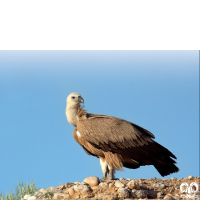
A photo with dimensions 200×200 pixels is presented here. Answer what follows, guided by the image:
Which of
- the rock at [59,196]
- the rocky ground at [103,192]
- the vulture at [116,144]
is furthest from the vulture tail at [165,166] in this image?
the rock at [59,196]

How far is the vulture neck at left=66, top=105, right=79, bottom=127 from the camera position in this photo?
38.1 ft

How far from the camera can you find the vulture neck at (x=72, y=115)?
11617 mm

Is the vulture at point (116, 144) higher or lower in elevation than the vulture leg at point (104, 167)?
higher

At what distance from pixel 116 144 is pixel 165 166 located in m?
2.02

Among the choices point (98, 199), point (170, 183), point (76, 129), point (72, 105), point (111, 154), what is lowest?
point (98, 199)

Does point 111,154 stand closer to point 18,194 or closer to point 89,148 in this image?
point 89,148

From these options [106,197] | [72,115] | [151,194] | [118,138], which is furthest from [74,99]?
[106,197]

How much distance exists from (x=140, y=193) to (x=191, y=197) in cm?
163

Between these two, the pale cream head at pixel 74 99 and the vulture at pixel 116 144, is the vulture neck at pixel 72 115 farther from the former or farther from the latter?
the pale cream head at pixel 74 99

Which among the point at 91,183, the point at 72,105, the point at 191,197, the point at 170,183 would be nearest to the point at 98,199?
the point at 91,183

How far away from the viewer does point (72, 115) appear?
38.1 feet

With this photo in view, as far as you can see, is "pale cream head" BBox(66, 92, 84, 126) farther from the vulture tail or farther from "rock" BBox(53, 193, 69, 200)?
"rock" BBox(53, 193, 69, 200)

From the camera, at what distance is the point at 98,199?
777cm

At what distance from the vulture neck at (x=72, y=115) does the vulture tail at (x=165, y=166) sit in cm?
320
